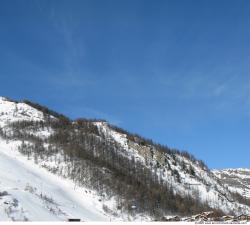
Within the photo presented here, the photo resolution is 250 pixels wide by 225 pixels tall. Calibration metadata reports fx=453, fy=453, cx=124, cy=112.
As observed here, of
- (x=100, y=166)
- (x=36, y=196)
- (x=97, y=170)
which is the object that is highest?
(x=100, y=166)

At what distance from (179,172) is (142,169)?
1617cm

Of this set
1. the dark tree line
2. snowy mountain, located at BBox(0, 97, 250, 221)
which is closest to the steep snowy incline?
snowy mountain, located at BBox(0, 97, 250, 221)

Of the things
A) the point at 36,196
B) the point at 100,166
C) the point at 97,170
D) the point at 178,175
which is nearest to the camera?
the point at 36,196

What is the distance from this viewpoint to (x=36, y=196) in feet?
114

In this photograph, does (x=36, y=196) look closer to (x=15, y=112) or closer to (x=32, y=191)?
(x=32, y=191)

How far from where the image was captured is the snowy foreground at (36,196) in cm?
2618

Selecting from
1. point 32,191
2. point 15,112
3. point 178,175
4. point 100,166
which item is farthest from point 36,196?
point 178,175

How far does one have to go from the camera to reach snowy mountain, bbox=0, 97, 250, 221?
192 feet

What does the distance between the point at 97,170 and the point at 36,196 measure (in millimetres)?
42284

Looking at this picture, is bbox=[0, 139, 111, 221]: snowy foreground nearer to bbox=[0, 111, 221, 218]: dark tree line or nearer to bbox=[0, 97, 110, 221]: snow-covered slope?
bbox=[0, 97, 110, 221]: snow-covered slope

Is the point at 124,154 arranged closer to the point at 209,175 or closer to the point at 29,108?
the point at 29,108

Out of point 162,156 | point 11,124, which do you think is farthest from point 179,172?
point 11,124

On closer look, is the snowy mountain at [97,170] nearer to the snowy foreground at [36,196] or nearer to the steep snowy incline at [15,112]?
the steep snowy incline at [15,112]

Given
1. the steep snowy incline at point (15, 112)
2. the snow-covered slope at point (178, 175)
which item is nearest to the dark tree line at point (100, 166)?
the snow-covered slope at point (178, 175)
